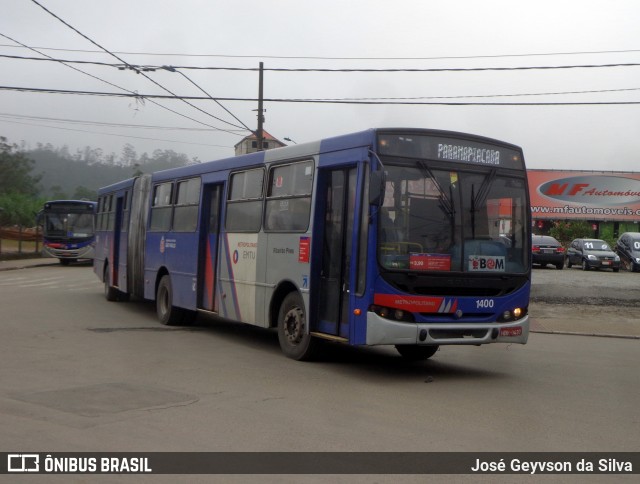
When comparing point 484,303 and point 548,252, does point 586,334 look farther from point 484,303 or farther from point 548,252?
point 548,252

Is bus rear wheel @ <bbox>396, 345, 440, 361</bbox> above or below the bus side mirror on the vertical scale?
below

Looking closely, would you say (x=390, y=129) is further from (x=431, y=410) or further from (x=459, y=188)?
(x=431, y=410)

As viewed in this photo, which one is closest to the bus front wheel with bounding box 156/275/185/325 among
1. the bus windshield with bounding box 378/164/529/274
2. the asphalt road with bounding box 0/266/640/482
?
the asphalt road with bounding box 0/266/640/482

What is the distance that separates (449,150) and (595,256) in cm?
2665

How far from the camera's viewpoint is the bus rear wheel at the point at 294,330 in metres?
11.2

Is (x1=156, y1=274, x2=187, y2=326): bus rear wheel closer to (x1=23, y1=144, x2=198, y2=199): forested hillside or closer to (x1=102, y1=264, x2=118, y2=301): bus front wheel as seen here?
(x1=102, y1=264, x2=118, y2=301): bus front wheel

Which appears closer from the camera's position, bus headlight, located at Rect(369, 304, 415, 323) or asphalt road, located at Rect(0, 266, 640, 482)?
asphalt road, located at Rect(0, 266, 640, 482)

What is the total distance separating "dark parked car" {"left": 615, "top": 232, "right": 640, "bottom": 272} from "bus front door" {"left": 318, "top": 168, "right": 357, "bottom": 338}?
28.1 meters

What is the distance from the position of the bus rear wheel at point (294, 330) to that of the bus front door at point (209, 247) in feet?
8.88

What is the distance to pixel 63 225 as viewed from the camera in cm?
4012

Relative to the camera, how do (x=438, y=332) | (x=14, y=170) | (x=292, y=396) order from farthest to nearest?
(x=14, y=170), (x=438, y=332), (x=292, y=396)

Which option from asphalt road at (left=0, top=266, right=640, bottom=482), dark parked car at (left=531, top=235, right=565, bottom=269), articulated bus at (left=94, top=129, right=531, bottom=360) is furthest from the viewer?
dark parked car at (left=531, top=235, right=565, bottom=269)

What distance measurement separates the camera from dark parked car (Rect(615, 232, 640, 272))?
35.6 m

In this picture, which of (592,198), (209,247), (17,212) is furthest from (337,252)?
(592,198)
